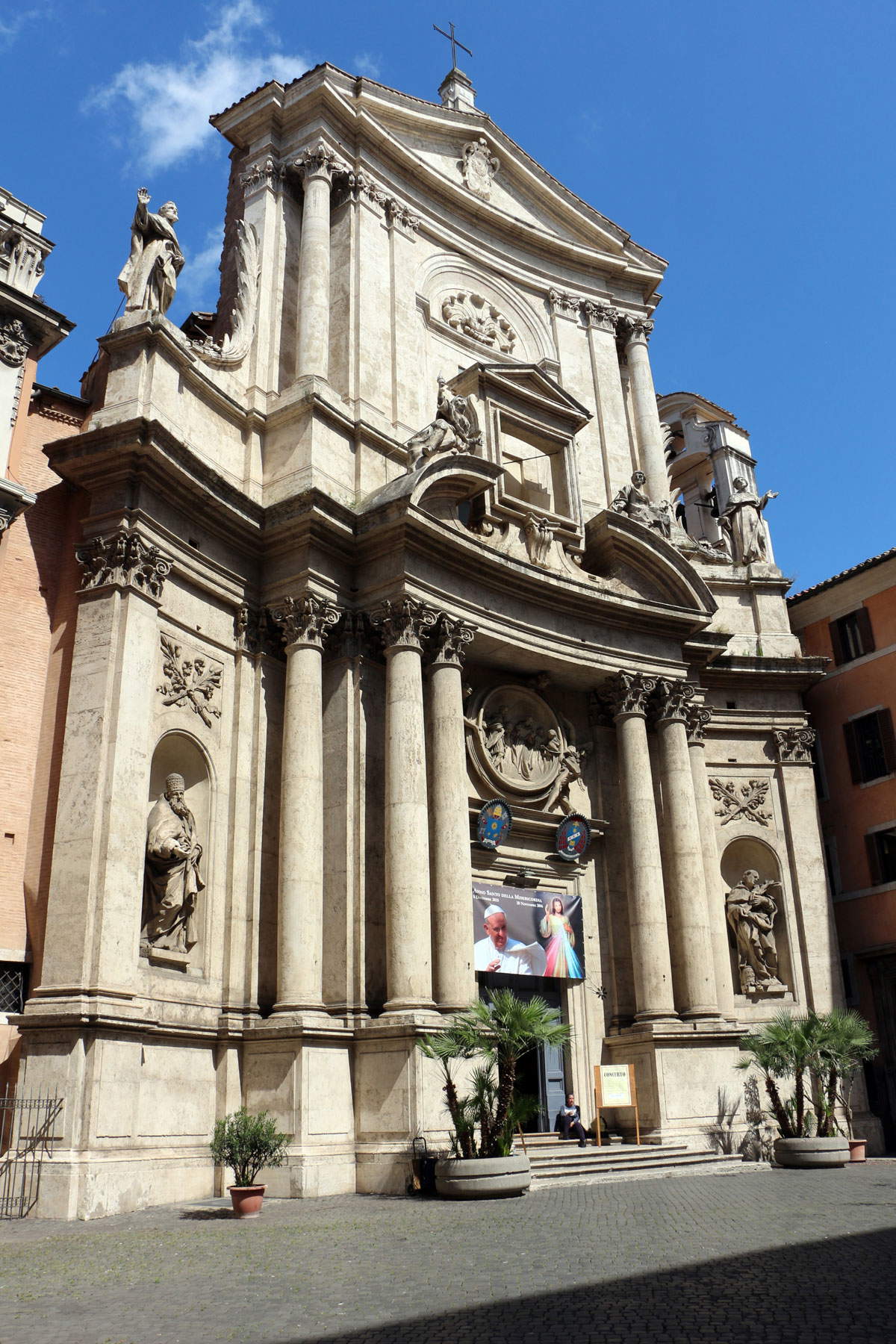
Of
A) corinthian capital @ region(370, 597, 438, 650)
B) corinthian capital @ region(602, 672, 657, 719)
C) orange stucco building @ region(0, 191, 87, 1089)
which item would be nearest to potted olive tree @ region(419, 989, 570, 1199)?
orange stucco building @ region(0, 191, 87, 1089)

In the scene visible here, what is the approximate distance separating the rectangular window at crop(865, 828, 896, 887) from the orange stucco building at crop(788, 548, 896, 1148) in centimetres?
2

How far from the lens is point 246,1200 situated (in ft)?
44.9

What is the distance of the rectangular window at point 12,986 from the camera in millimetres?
15852

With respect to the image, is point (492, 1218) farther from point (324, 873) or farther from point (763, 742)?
point (763, 742)

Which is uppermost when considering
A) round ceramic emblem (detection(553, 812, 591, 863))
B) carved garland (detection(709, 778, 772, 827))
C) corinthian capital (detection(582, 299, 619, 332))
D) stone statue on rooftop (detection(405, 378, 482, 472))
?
corinthian capital (detection(582, 299, 619, 332))

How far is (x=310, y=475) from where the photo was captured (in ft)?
67.8

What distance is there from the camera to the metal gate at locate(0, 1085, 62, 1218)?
550 inches

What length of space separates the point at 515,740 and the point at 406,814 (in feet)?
17.4

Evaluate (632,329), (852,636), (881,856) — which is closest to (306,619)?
(881,856)

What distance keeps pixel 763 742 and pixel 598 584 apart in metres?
6.33

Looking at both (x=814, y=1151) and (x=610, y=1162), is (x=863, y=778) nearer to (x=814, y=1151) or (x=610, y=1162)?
(x=814, y=1151)

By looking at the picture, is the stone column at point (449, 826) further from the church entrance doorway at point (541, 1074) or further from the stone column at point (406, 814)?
the church entrance doorway at point (541, 1074)

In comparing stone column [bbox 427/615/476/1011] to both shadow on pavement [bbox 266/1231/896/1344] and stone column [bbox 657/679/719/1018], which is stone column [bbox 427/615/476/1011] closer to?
stone column [bbox 657/679/719/1018]

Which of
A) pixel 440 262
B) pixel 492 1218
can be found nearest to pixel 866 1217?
pixel 492 1218
